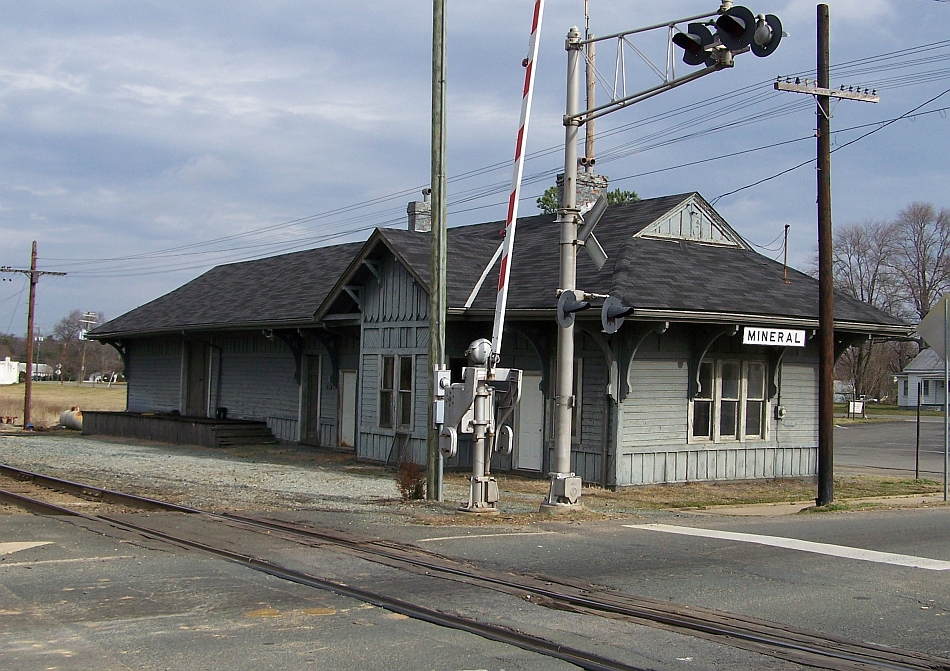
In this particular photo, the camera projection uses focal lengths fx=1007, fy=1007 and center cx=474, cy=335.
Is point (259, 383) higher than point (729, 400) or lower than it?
higher

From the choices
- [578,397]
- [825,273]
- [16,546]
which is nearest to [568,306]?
[825,273]

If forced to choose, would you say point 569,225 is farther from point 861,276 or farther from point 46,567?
point 861,276

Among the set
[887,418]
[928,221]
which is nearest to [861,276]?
[928,221]

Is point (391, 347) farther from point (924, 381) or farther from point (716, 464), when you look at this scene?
point (924, 381)

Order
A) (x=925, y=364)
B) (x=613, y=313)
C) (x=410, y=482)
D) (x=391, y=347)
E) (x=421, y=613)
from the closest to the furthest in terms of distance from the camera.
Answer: (x=421, y=613) → (x=613, y=313) → (x=410, y=482) → (x=391, y=347) → (x=925, y=364)

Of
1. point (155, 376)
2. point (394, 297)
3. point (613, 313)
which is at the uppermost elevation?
point (394, 297)

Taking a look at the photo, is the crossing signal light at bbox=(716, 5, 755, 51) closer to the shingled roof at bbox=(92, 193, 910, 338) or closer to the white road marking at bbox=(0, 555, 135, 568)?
the shingled roof at bbox=(92, 193, 910, 338)

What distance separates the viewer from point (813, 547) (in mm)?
10836

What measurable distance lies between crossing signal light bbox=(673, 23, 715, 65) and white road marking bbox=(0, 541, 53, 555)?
870cm

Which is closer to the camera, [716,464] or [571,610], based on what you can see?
[571,610]

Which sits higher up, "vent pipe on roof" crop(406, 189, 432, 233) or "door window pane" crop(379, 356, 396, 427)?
"vent pipe on roof" crop(406, 189, 432, 233)

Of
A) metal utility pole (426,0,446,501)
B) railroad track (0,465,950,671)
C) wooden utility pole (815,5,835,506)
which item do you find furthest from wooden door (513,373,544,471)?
railroad track (0,465,950,671)

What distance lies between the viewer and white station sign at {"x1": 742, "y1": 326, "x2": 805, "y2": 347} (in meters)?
17.8

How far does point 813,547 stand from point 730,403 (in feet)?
28.7
